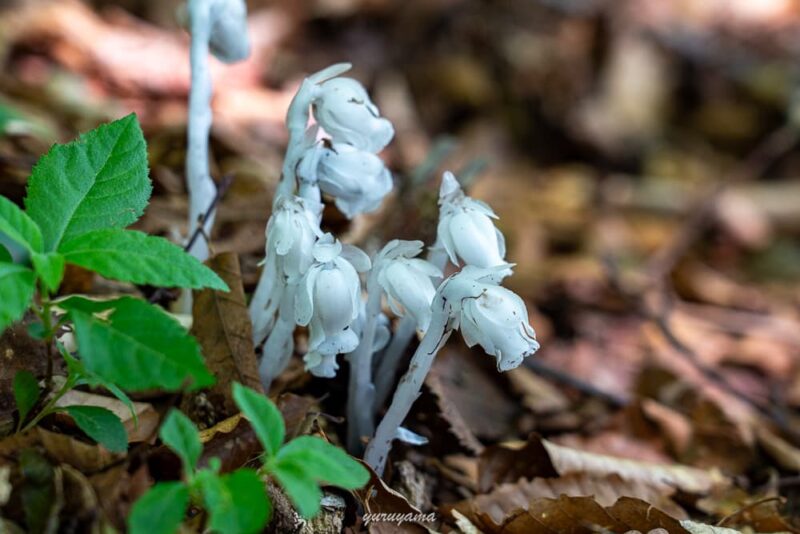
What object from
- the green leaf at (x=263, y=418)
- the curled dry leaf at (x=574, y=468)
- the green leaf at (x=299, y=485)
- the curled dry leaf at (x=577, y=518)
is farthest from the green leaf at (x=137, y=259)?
the curled dry leaf at (x=574, y=468)

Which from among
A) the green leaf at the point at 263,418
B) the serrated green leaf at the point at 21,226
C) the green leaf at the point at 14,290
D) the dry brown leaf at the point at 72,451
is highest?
the serrated green leaf at the point at 21,226

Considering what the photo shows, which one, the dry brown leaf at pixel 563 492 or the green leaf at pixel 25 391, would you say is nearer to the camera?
the green leaf at pixel 25 391

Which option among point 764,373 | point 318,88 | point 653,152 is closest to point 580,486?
point 318,88

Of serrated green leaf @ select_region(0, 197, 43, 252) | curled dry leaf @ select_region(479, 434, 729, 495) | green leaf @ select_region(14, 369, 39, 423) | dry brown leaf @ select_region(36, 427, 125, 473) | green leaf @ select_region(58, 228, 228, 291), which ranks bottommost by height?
curled dry leaf @ select_region(479, 434, 729, 495)

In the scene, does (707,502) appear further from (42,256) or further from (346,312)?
(42,256)

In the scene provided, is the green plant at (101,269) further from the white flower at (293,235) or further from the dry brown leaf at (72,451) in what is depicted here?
the white flower at (293,235)

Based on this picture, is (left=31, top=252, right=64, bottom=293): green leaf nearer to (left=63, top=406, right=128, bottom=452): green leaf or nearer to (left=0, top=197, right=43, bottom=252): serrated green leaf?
(left=0, top=197, right=43, bottom=252): serrated green leaf

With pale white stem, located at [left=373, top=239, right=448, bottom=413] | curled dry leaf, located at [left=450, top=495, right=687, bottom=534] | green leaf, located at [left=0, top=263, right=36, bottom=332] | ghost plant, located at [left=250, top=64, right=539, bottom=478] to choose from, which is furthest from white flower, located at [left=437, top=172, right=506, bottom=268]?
green leaf, located at [left=0, top=263, right=36, bottom=332]
